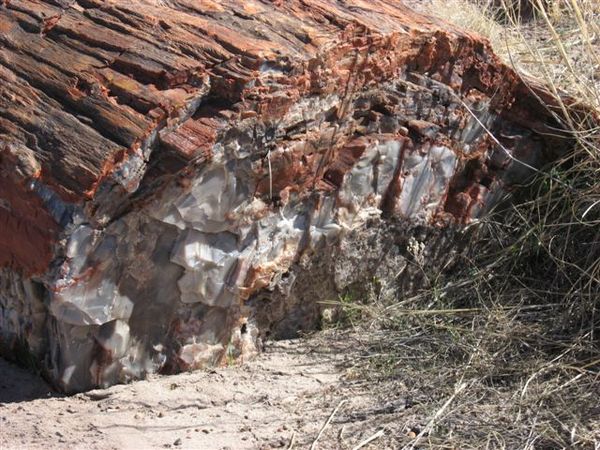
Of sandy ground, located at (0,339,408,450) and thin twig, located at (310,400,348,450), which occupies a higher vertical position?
thin twig, located at (310,400,348,450)

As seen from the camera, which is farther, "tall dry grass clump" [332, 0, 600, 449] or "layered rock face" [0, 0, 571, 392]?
"tall dry grass clump" [332, 0, 600, 449]

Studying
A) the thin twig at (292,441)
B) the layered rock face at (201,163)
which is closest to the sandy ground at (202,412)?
the thin twig at (292,441)

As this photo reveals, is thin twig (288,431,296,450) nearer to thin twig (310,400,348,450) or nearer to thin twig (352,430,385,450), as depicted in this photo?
thin twig (310,400,348,450)

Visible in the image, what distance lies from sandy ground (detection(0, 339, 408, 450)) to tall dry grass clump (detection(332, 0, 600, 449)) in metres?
0.21

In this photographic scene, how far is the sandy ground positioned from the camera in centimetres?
317

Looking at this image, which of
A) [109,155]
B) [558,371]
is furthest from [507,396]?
[109,155]

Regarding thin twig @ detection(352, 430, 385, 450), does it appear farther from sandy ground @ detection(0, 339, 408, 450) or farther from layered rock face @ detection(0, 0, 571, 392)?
layered rock face @ detection(0, 0, 571, 392)

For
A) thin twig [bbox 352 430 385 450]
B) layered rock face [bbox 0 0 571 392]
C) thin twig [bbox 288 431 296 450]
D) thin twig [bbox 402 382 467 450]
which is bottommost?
thin twig [bbox 288 431 296 450]

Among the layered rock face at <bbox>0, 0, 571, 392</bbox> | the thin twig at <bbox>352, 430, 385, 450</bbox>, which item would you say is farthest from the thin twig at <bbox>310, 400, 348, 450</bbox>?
the layered rock face at <bbox>0, 0, 571, 392</bbox>

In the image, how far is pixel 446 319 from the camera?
13.1 feet

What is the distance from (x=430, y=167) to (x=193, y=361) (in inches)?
50.2

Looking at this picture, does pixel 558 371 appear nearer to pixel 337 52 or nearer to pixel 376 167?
pixel 376 167

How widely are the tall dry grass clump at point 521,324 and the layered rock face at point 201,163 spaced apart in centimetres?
34

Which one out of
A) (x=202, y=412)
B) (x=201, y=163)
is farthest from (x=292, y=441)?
(x=201, y=163)
